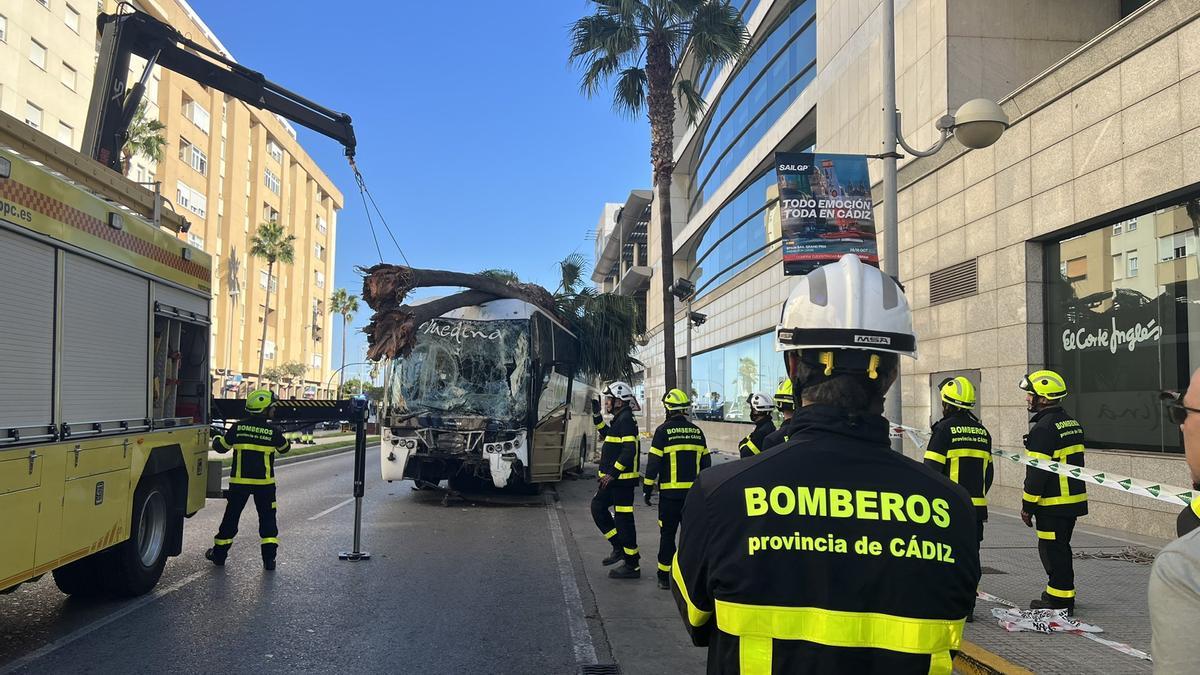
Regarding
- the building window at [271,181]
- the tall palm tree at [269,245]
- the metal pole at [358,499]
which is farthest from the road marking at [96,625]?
the building window at [271,181]

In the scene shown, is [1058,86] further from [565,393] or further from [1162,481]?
[565,393]

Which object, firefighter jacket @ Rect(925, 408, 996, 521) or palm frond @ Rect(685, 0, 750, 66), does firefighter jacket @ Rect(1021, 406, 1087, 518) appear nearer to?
firefighter jacket @ Rect(925, 408, 996, 521)

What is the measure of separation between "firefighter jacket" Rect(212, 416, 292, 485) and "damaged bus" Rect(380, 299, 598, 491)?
17.6 feet

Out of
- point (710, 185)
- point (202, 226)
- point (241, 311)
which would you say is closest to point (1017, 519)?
point (710, 185)

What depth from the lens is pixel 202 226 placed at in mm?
57438

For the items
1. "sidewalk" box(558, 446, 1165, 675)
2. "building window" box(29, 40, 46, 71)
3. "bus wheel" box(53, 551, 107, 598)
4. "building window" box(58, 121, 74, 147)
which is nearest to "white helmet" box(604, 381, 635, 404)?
"sidewalk" box(558, 446, 1165, 675)

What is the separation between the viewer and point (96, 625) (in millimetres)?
6355

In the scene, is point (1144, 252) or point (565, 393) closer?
point (1144, 252)

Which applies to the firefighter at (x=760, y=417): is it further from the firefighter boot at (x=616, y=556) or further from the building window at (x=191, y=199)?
the building window at (x=191, y=199)

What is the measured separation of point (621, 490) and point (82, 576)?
16.0 feet

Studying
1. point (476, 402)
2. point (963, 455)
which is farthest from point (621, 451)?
point (476, 402)

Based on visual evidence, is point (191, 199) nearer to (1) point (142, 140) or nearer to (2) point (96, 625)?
(1) point (142, 140)

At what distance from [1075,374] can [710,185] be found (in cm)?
2506

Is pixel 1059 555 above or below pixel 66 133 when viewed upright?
below
